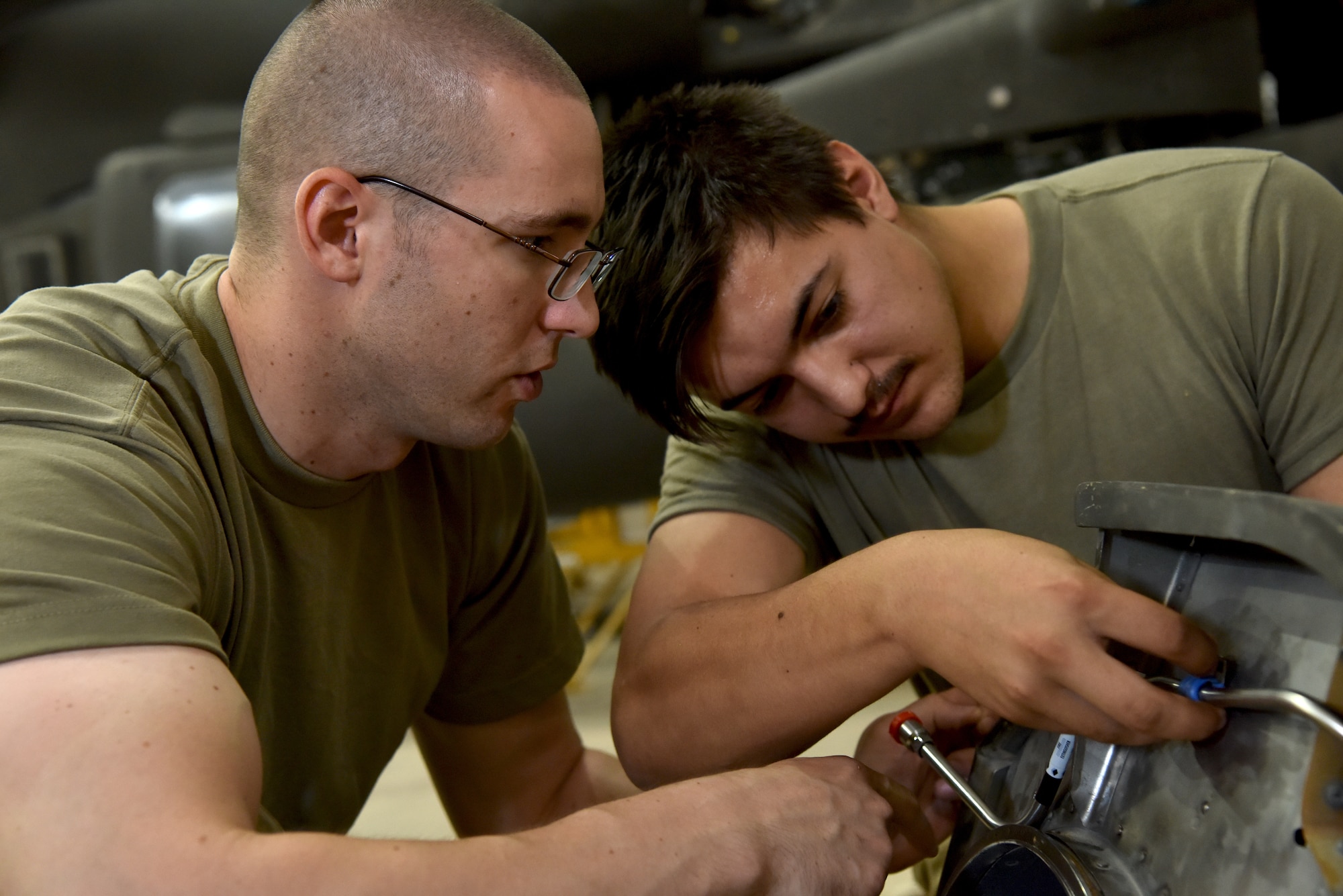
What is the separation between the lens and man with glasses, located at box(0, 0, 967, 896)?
579 millimetres

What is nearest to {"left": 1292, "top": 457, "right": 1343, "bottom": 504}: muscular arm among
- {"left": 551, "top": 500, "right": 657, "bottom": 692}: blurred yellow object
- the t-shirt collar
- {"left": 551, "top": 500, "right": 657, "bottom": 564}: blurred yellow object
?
the t-shirt collar

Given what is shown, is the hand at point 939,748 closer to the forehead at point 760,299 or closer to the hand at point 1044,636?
the hand at point 1044,636

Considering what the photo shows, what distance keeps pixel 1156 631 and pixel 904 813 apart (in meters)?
0.30

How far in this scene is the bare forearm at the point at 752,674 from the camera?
81 centimetres

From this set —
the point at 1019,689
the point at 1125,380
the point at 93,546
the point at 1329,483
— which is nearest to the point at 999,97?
the point at 1125,380

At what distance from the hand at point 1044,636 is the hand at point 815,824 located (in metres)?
0.10

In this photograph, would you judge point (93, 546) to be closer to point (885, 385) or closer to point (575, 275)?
point (575, 275)

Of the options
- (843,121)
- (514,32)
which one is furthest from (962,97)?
(514,32)

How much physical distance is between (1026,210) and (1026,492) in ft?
0.91

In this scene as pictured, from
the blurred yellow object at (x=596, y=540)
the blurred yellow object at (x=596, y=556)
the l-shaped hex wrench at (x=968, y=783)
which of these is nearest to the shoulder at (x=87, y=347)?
the l-shaped hex wrench at (x=968, y=783)

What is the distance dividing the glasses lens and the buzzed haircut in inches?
4.1

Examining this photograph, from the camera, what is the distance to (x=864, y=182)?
3.48ft

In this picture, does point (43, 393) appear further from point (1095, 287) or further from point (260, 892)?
point (1095, 287)

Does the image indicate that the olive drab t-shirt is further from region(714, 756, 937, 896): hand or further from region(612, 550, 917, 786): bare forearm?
region(714, 756, 937, 896): hand
